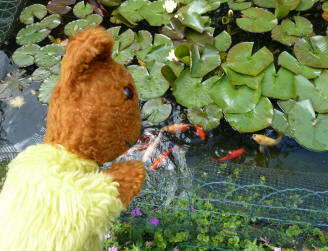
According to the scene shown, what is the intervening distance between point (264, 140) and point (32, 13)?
254 centimetres

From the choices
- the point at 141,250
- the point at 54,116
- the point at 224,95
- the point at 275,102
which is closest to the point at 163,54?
the point at 224,95

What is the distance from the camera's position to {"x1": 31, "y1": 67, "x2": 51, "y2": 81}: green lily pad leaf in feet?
8.28

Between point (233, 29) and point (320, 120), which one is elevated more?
point (233, 29)

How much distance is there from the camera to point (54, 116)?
825 mm

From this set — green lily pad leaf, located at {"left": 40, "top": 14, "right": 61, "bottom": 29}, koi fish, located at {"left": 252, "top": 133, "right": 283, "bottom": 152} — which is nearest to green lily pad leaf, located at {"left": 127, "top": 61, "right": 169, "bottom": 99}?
koi fish, located at {"left": 252, "top": 133, "right": 283, "bottom": 152}

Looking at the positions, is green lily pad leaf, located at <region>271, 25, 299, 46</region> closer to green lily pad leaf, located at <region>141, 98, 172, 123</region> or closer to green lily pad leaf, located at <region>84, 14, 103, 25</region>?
green lily pad leaf, located at <region>141, 98, 172, 123</region>

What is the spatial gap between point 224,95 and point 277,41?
896 mm

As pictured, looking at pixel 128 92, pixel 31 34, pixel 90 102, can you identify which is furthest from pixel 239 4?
pixel 90 102

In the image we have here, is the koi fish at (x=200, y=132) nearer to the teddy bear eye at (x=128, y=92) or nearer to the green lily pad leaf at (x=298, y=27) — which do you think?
the green lily pad leaf at (x=298, y=27)

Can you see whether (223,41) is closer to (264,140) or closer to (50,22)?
(264,140)

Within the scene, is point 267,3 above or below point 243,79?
above

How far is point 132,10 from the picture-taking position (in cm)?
283

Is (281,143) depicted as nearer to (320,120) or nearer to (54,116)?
(320,120)

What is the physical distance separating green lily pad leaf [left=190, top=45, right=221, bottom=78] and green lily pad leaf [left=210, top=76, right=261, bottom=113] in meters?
0.16
